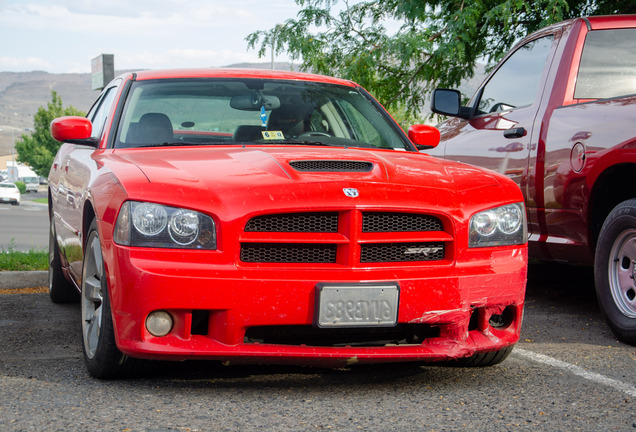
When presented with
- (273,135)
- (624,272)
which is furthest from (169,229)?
(624,272)

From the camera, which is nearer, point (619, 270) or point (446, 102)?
point (619, 270)

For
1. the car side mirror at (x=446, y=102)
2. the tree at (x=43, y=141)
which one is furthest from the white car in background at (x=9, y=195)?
the car side mirror at (x=446, y=102)

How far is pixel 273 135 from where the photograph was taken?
4742mm

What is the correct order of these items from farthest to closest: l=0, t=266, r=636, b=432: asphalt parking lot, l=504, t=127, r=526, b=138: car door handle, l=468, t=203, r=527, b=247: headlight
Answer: l=504, t=127, r=526, b=138: car door handle
l=468, t=203, r=527, b=247: headlight
l=0, t=266, r=636, b=432: asphalt parking lot

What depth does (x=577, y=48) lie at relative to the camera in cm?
568

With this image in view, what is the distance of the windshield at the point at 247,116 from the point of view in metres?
4.67

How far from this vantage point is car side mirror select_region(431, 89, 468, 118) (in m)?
6.43

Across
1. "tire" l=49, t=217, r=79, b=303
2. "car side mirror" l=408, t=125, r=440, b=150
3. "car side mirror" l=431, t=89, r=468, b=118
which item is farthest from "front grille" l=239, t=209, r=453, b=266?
"tire" l=49, t=217, r=79, b=303

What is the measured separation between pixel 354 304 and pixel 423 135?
2.07m

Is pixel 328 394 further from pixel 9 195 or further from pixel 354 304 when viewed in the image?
pixel 9 195

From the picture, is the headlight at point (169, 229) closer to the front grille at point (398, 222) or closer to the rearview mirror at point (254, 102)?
the front grille at point (398, 222)

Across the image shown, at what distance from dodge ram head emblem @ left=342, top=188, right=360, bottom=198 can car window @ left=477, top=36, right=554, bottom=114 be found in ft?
9.04

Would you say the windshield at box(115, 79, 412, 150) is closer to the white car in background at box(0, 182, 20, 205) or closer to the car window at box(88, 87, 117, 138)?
the car window at box(88, 87, 117, 138)

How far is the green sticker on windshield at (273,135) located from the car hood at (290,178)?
45 cm
